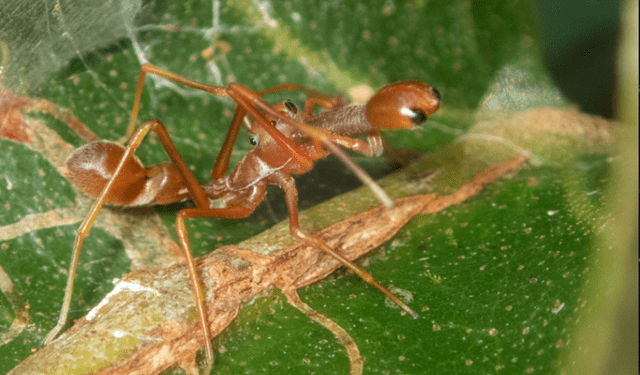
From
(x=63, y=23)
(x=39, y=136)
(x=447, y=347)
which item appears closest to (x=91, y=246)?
(x=39, y=136)

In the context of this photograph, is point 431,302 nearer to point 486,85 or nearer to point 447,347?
point 447,347

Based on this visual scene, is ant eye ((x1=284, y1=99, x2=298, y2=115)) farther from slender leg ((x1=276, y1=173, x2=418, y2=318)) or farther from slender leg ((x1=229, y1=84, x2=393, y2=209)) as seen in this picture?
slender leg ((x1=276, y1=173, x2=418, y2=318))

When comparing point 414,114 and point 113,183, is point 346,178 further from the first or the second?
point 113,183

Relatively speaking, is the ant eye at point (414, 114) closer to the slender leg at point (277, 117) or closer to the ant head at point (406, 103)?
the ant head at point (406, 103)

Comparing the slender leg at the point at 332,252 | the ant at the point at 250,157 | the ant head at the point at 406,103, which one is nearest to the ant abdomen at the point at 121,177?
the ant at the point at 250,157

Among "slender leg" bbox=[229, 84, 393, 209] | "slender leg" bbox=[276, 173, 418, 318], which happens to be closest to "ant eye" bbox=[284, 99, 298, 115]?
"slender leg" bbox=[229, 84, 393, 209]

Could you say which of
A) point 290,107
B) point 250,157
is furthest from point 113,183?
point 290,107
